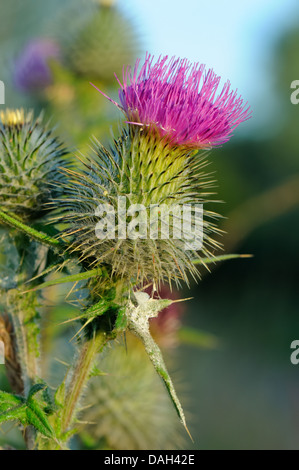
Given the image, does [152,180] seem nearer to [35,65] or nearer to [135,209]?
[135,209]

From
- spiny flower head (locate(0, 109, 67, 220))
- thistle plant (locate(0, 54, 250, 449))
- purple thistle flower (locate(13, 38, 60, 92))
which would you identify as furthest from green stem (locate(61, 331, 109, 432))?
purple thistle flower (locate(13, 38, 60, 92))

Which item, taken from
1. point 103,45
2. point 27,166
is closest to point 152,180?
point 27,166

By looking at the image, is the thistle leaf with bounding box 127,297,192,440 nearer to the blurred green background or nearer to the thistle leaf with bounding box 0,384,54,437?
the thistle leaf with bounding box 0,384,54,437

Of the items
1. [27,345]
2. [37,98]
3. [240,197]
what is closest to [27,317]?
[27,345]

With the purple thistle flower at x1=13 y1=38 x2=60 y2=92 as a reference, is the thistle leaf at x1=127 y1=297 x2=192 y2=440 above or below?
below

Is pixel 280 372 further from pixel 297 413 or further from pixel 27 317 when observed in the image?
pixel 27 317

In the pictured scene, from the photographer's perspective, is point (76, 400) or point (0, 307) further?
point (0, 307)
